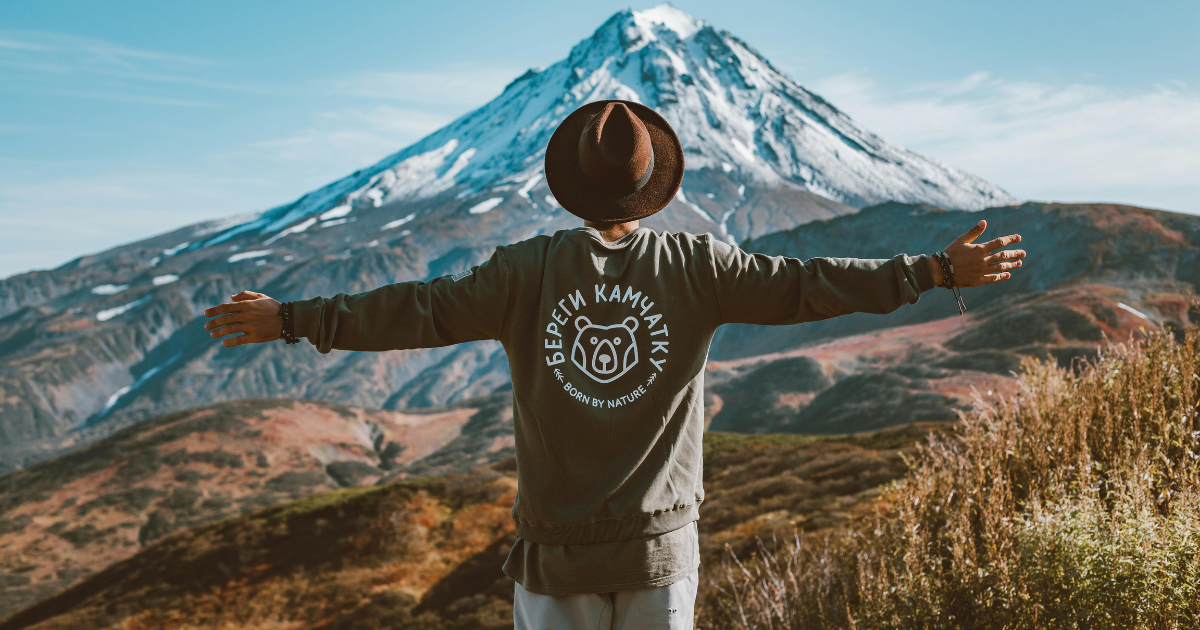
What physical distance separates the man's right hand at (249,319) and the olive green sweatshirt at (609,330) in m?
0.07

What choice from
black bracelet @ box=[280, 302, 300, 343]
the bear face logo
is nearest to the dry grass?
the bear face logo

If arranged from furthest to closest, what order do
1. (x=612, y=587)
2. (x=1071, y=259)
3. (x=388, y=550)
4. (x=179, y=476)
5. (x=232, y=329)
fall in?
(x=1071, y=259) → (x=179, y=476) → (x=388, y=550) → (x=232, y=329) → (x=612, y=587)

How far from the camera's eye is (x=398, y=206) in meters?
153

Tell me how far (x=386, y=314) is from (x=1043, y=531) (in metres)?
2.72

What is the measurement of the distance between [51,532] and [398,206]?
129 metres

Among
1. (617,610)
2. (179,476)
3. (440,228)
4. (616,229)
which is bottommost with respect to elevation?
(179,476)

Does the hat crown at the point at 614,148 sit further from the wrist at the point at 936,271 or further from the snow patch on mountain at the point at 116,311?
the snow patch on mountain at the point at 116,311

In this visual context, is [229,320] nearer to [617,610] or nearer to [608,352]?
[608,352]

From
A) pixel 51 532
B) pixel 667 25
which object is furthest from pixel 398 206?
pixel 51 532

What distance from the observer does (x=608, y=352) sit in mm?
2221

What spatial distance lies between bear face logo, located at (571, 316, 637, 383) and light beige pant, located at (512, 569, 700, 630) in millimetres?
576

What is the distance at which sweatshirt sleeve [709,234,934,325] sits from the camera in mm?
2215

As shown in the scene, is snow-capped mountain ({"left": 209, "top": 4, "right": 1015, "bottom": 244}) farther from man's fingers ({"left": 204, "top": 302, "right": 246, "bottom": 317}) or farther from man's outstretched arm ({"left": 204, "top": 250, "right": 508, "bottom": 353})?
man's fingers ({"left": 204, "top": 302, "right": 246, "bottom": 317})

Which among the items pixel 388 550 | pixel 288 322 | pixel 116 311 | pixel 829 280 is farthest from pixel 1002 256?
pixel 116 311
